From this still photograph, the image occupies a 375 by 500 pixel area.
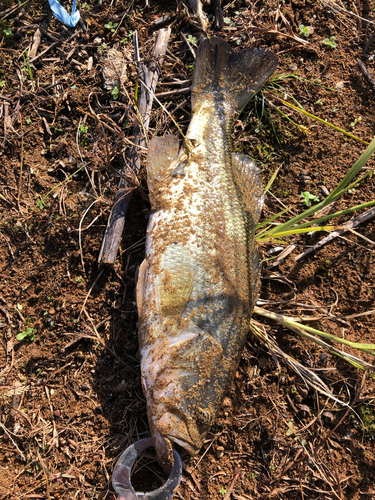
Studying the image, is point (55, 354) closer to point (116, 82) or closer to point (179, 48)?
point (116, 82)

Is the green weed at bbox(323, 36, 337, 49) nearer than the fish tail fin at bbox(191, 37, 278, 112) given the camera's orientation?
No

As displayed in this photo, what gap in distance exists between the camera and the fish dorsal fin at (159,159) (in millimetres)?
3270

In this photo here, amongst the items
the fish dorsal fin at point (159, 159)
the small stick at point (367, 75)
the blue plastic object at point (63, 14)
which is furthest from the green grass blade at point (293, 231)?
the blue plastic object at point (63, 14)

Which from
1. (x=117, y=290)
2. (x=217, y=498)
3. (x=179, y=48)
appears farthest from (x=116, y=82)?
(x=217, y=498)

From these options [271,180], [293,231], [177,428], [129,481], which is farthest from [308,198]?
[129,481]

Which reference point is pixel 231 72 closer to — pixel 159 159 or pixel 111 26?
pixel 159 159

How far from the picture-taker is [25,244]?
11.8 ft

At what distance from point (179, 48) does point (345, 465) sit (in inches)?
183

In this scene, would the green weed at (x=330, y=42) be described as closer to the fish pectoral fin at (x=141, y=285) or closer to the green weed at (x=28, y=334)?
the fish pectoral fin at (x=141, y=285)

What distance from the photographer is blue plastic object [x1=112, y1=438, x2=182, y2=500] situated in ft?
9.00

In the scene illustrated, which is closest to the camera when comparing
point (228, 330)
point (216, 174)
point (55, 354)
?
point (228, 330)

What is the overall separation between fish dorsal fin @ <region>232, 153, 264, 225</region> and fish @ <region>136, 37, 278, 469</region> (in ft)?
0.03

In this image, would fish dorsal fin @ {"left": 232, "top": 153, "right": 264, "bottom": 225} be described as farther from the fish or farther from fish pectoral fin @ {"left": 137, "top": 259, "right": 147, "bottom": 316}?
fish pectoral fin @ {"left": 137, "top": 259, "right": 147, "bottom": 316}

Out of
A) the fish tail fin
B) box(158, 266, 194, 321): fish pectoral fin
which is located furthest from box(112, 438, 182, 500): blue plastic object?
the fish tail fin
